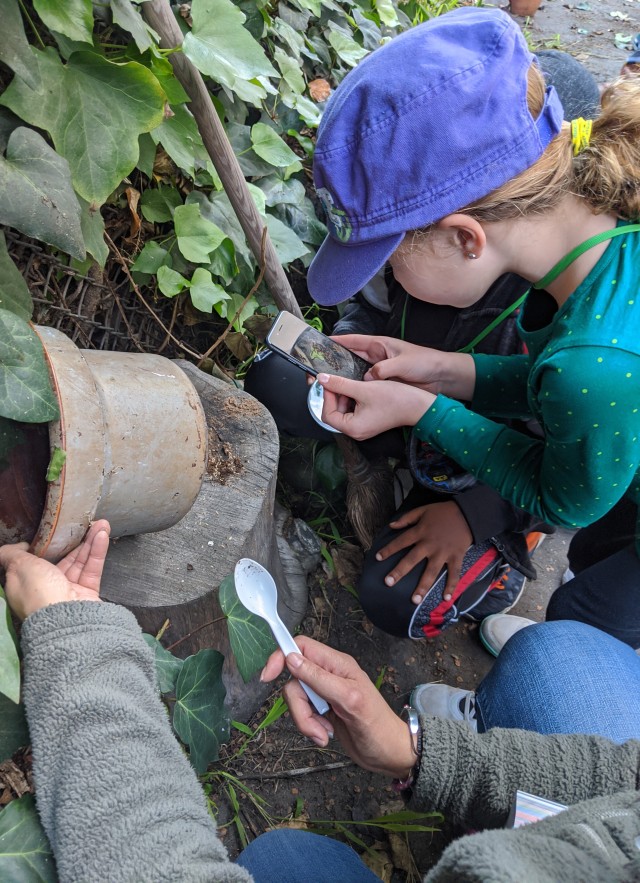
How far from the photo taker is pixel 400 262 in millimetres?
1043

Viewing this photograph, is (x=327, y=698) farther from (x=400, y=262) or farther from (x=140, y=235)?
(x=140, y=235)

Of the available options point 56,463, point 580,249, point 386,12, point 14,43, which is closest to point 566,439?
point 580,249

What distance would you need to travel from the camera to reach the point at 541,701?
1096mm

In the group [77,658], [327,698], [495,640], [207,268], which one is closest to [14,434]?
[77,658]

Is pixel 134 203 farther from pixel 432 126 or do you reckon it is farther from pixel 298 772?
pixel 298 772

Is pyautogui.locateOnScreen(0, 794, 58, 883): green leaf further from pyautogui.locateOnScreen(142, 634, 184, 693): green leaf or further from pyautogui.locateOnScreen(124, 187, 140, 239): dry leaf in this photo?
pyautogui.locateOnScreen(124, 187, 140, 239): dry leaf

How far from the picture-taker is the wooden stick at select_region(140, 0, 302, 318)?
105 centimetres

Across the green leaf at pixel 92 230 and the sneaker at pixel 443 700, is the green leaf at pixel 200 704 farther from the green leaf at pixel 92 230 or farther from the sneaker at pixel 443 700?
the green leaf at pixel 92 230

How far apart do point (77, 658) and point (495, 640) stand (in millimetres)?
1212

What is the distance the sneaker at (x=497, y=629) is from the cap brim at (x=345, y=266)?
1.02m

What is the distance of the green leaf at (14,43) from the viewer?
33.3 inches

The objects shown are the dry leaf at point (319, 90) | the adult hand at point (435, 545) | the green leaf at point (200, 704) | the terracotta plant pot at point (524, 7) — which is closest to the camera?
the green leaf at point (200, 704)

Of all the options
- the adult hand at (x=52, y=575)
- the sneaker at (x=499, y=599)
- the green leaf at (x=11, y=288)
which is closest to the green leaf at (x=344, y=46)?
the green leaf at (x=11, y=288)

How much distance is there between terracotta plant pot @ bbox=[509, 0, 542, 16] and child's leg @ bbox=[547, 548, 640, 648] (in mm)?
4179
